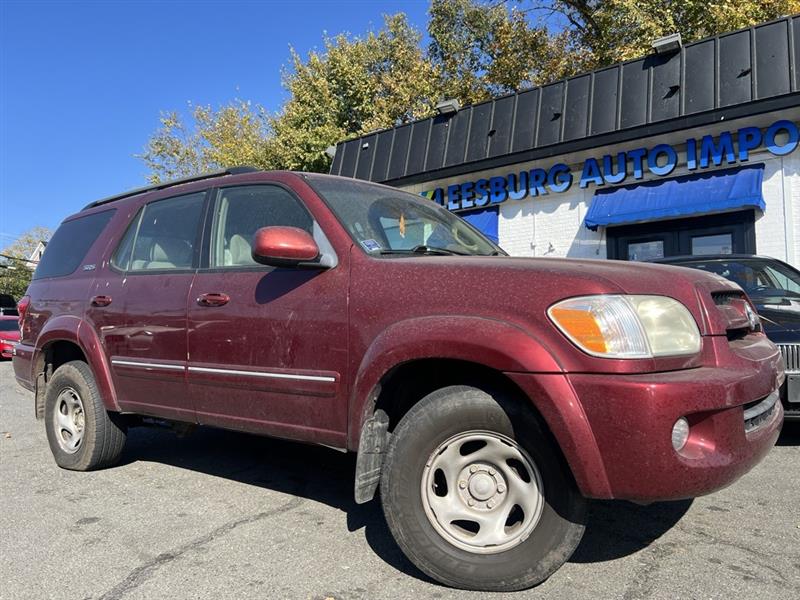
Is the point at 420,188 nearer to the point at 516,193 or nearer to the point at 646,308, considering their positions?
the point at 516,193

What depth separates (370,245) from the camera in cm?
314

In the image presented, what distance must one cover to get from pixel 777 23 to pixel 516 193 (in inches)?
185

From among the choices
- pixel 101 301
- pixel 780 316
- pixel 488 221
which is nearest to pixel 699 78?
pixel 488 221

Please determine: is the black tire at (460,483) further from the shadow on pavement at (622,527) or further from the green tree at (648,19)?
the green tree at (648,19)

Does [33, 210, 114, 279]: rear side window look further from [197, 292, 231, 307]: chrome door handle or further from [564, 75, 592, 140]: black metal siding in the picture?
[564, 75, 592, 140]: black metal siding

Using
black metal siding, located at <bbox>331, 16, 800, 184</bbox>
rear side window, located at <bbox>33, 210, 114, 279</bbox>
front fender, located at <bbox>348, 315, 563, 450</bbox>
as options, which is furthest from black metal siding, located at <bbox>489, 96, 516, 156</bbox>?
front fender, located at <bbox>348, 315, 563, 450</bbox>

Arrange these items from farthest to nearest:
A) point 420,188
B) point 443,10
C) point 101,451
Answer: point 443,10, point 420,188, point 101,451

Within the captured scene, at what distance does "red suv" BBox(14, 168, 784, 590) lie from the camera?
2.29 meters

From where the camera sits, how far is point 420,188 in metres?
13.0

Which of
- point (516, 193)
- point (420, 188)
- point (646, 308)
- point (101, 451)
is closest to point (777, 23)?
point (516, 193)

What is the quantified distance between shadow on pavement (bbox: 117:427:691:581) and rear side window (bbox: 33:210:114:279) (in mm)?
1620

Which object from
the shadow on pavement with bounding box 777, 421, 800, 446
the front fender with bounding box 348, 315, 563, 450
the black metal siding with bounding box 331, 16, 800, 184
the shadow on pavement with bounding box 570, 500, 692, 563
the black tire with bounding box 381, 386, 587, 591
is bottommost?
the shadow on pavement with bounding box 777, 421, 800, 446

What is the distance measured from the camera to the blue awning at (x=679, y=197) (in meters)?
8.98

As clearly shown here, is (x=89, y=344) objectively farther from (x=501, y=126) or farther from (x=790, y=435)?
(x=501, y=126)
